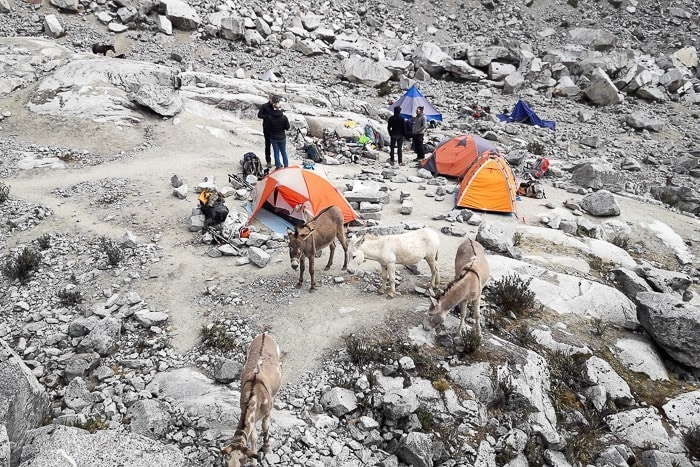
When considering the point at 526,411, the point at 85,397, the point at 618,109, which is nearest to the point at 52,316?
the point at 85,397

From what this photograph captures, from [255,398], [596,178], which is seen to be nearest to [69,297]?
[255,398]

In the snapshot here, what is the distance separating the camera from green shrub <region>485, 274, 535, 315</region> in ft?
35.3

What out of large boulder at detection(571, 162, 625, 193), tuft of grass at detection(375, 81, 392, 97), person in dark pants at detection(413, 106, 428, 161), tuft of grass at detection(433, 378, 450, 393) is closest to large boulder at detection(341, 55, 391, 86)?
tuft of grass at detection(375, 81, 392, 97)

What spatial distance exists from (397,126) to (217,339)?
13889mm

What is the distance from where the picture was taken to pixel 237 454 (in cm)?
582

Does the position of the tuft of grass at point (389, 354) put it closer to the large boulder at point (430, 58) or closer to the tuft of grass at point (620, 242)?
the tuft of grass at point (620, 242)

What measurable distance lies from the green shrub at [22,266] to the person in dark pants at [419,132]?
49.9 feet

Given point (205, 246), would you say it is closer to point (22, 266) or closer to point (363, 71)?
point (22, 266)

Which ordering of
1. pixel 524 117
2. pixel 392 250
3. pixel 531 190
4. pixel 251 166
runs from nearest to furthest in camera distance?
pixel 392 250 → pixel 251 166 → pixel 531 190 → pixel 524 117

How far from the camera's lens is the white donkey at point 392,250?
10562 mm

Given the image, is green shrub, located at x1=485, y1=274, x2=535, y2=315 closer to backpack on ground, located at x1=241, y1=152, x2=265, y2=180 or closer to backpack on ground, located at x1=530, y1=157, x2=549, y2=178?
backpack on ground, located at x1=241, y1=152, x2=265, y2=180

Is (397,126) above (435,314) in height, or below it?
below

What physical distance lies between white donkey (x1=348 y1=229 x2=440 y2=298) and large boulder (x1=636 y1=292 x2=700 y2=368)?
4.73m

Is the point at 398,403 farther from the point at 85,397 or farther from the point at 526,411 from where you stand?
the point at 85,397
